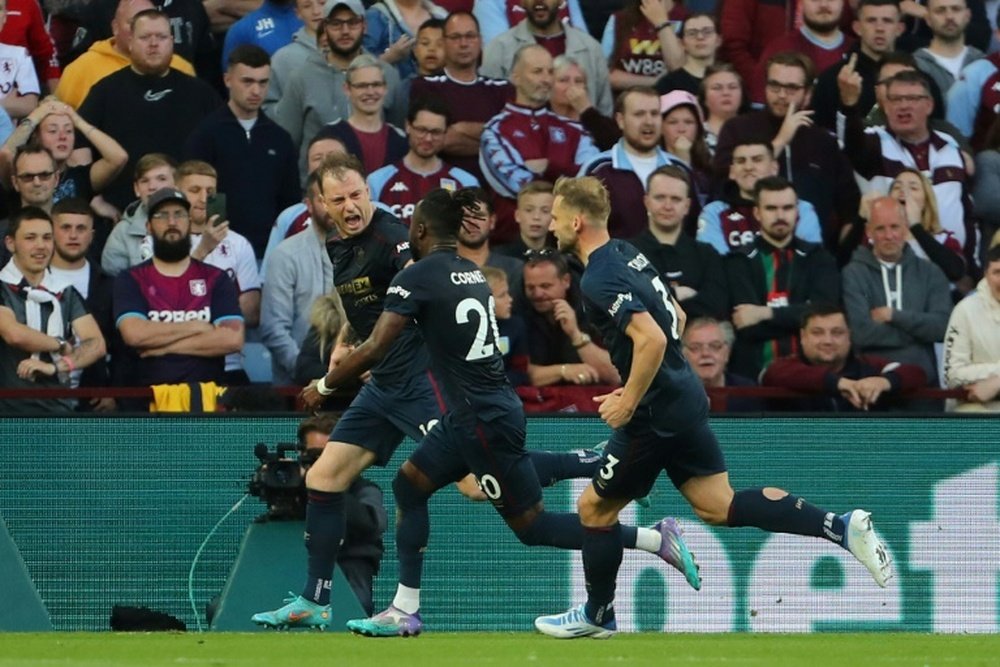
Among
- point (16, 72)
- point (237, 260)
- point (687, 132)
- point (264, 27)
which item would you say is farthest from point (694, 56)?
point (16, 72)

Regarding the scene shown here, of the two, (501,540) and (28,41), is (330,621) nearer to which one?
(501,540)

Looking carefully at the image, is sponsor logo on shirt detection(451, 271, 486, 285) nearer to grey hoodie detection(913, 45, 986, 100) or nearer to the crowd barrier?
the crowd barrier

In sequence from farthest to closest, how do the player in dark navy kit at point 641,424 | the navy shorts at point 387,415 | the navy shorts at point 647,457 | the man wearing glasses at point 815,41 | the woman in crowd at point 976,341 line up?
the man wearing glasses at point 815,41
the woman in crowd at point 976,341
the navy shorts at point 387,415
the navy shorts at point 647,457
the player in dark navy kit at point 641,424

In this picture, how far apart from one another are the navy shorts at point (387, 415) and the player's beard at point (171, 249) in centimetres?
294

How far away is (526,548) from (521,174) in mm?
3132

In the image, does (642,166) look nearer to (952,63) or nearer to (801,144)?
(801,144)

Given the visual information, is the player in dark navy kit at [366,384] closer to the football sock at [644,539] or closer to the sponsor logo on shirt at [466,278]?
the football sock at [644,539]

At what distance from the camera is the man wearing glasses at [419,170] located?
14242mm

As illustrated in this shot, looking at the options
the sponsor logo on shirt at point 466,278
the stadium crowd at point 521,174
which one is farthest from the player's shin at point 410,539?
the stadium crowd at point 521,174

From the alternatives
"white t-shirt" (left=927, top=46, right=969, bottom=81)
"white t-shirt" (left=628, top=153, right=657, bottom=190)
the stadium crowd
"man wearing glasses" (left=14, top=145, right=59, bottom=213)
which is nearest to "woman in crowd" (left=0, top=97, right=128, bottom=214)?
the stadium crowd

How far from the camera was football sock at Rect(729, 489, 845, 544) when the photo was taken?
985cm

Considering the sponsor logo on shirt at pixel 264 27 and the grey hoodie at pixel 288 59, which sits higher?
the sponsor logo on shirt at pixel 264 27

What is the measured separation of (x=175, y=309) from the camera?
1316cm

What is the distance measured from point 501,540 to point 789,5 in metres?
6.10
